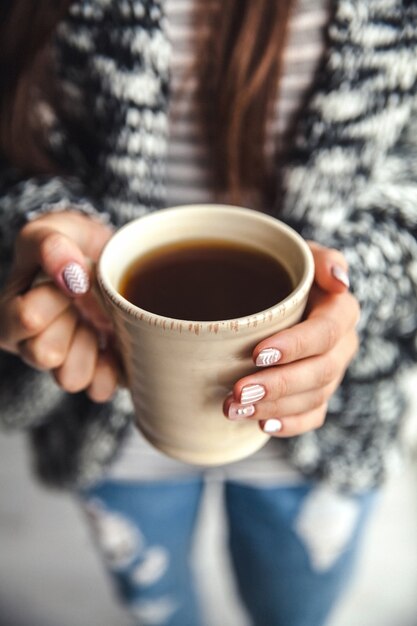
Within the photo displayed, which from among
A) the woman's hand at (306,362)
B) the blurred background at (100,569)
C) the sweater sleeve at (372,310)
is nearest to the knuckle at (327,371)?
the woman's hand at (306,362)

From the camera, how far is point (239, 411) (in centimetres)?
44

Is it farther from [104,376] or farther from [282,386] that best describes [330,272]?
[104,376]

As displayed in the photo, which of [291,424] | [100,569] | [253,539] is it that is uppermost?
[291,424]

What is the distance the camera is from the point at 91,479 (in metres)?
0.81

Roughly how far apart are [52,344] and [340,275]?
0.24 meters

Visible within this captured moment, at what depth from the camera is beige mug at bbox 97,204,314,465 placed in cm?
39

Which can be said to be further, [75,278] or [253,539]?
[253,539]

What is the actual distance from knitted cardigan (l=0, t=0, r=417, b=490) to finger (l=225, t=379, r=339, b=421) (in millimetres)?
146

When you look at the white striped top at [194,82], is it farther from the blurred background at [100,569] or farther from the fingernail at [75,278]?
the blurred background at [100,569]

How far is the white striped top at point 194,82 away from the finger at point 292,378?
30 centimetres

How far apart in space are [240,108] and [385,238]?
0.67ft

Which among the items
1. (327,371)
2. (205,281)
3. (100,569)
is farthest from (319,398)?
(100,569)

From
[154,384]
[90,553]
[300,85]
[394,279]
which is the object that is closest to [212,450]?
[154,384]

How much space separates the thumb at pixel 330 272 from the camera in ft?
1.53
